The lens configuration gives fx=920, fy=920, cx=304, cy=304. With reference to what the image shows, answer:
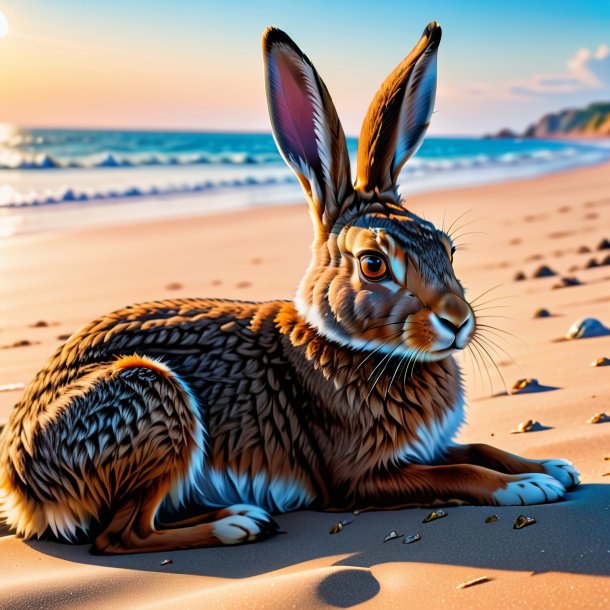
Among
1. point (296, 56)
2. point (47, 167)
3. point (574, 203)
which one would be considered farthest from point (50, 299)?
point (47, 167)

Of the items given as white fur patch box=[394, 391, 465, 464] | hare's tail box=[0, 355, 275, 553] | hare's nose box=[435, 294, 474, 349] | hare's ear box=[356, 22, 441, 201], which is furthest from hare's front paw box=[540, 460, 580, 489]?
hare's ear box=[356, 22, 441, 201]

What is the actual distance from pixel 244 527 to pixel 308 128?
1.70m

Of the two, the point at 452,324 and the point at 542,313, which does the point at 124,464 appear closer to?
the point at 452,324

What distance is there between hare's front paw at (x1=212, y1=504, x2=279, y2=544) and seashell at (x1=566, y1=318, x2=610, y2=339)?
3265mm

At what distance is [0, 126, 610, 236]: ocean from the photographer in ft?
57.5

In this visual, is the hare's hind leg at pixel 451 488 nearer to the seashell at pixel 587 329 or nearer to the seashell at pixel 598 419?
the seashell at pixel 598 419

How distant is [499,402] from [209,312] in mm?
1923

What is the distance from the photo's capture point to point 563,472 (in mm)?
3857

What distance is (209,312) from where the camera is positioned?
4355mm

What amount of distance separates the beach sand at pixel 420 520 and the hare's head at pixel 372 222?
2.49 feet

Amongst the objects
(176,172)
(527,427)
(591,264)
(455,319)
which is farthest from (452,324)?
(176,172)

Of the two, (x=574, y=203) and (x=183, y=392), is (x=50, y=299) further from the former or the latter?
(x=574, y=203)

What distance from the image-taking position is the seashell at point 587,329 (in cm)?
626

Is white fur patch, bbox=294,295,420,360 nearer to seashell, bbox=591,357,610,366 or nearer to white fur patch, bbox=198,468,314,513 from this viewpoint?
white fur patch, bbox=198,468,314,513
